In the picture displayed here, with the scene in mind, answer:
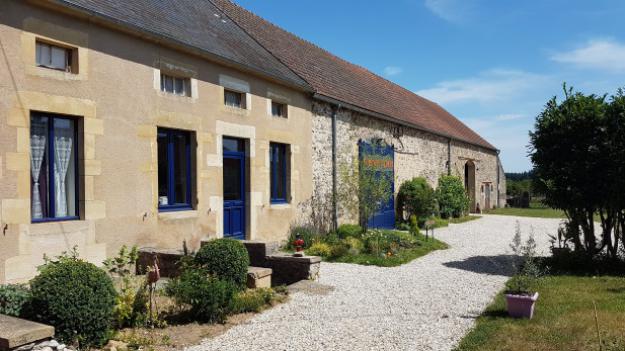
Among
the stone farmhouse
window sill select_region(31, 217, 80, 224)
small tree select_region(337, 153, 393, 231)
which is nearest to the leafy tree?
small tree select_region(337, 153, 393, 231)

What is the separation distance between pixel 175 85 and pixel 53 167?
→ 9.03 feet

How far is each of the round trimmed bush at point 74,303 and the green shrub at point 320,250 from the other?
20.2 ft

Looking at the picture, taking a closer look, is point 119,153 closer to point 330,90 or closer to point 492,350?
point 492,350

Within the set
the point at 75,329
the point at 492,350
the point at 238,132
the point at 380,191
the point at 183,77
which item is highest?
the point at 183,77

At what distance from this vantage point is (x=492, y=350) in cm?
472

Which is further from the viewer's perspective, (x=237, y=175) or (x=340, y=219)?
(x=340, y=219)

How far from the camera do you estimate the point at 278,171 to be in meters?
11.7

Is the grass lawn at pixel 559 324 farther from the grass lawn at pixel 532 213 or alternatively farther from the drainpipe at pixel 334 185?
the grass lawn at pixel 532 213

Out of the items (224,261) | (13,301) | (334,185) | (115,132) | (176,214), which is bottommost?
(13,301)

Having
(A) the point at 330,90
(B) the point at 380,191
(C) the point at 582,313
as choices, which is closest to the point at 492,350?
(C) the point at 582,313

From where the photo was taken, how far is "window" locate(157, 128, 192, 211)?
8.39 metres

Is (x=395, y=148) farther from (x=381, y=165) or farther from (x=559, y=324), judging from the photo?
(x=559, y=324)

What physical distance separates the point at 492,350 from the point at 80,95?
6.09 metres

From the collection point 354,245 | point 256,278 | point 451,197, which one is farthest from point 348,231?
point 451,197
